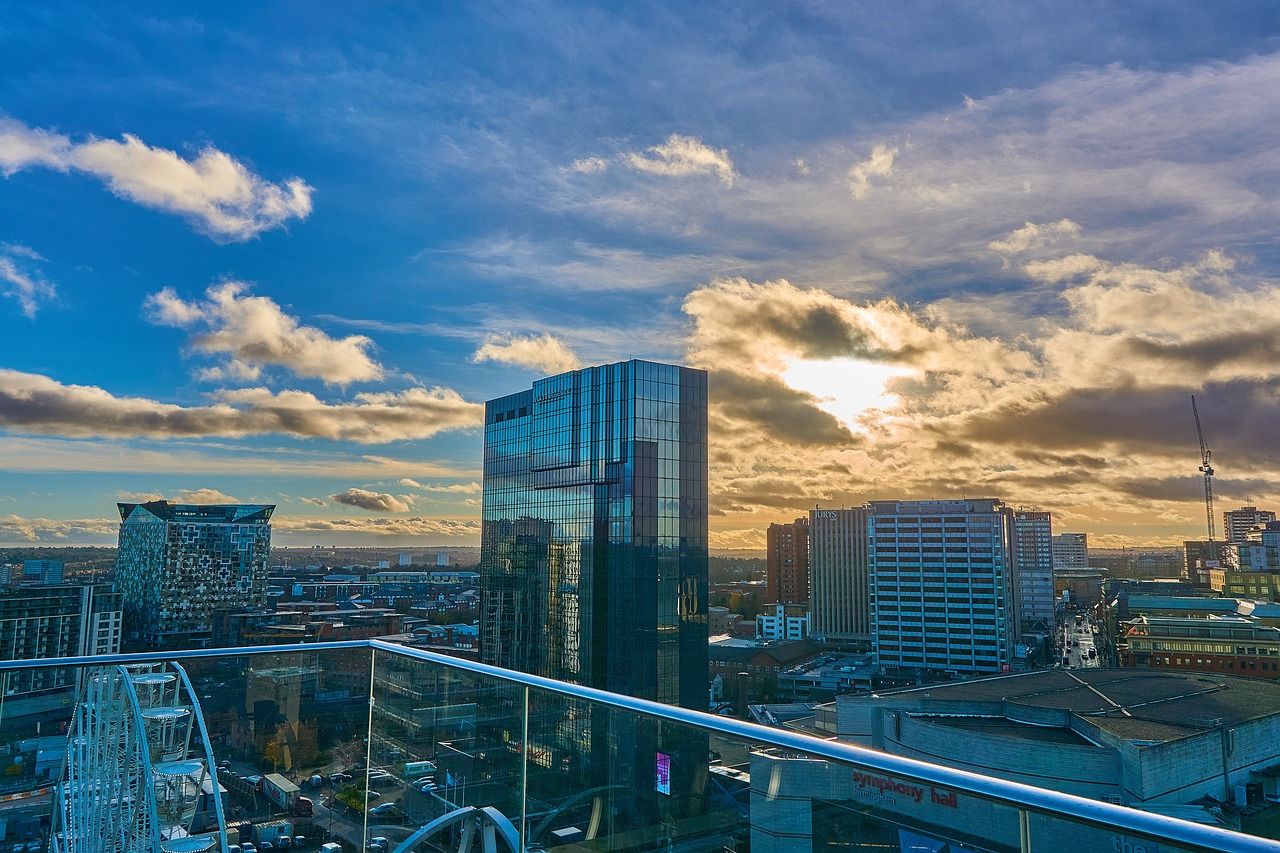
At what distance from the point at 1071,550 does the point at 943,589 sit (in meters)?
140

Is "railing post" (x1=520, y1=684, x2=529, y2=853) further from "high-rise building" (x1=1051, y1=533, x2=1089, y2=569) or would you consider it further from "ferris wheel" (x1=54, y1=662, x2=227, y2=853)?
"high-rise building" (x1=1051, y1=533, x2=1089, y2=569)

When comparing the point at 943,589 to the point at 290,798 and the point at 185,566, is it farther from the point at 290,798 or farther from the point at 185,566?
the point at 290,798

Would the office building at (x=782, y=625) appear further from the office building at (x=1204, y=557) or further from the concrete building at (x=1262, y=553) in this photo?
the office building at (x=1204, y=557)

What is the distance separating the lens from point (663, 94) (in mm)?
12977

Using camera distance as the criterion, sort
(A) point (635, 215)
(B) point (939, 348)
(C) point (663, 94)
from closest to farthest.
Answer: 1. (C) point (663, 94)
2. (A) point (635, 215)
3. (B) point (939, 348)

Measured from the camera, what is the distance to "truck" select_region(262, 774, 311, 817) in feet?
11.0

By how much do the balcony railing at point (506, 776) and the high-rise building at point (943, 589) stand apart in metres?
54.0

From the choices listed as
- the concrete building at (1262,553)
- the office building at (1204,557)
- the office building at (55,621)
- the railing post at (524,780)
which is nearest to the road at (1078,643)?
the concrete building at (1262,553)

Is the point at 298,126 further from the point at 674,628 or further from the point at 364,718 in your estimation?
the point at 674,628

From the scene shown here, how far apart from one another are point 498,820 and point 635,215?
1788cm

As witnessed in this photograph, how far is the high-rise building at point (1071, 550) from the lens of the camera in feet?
548

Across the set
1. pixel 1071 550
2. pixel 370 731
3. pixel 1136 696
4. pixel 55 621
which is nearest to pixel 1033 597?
pixel 1136 696

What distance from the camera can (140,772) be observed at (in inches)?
146

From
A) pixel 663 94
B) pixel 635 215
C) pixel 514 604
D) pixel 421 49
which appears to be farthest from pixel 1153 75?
pixel 514 604
